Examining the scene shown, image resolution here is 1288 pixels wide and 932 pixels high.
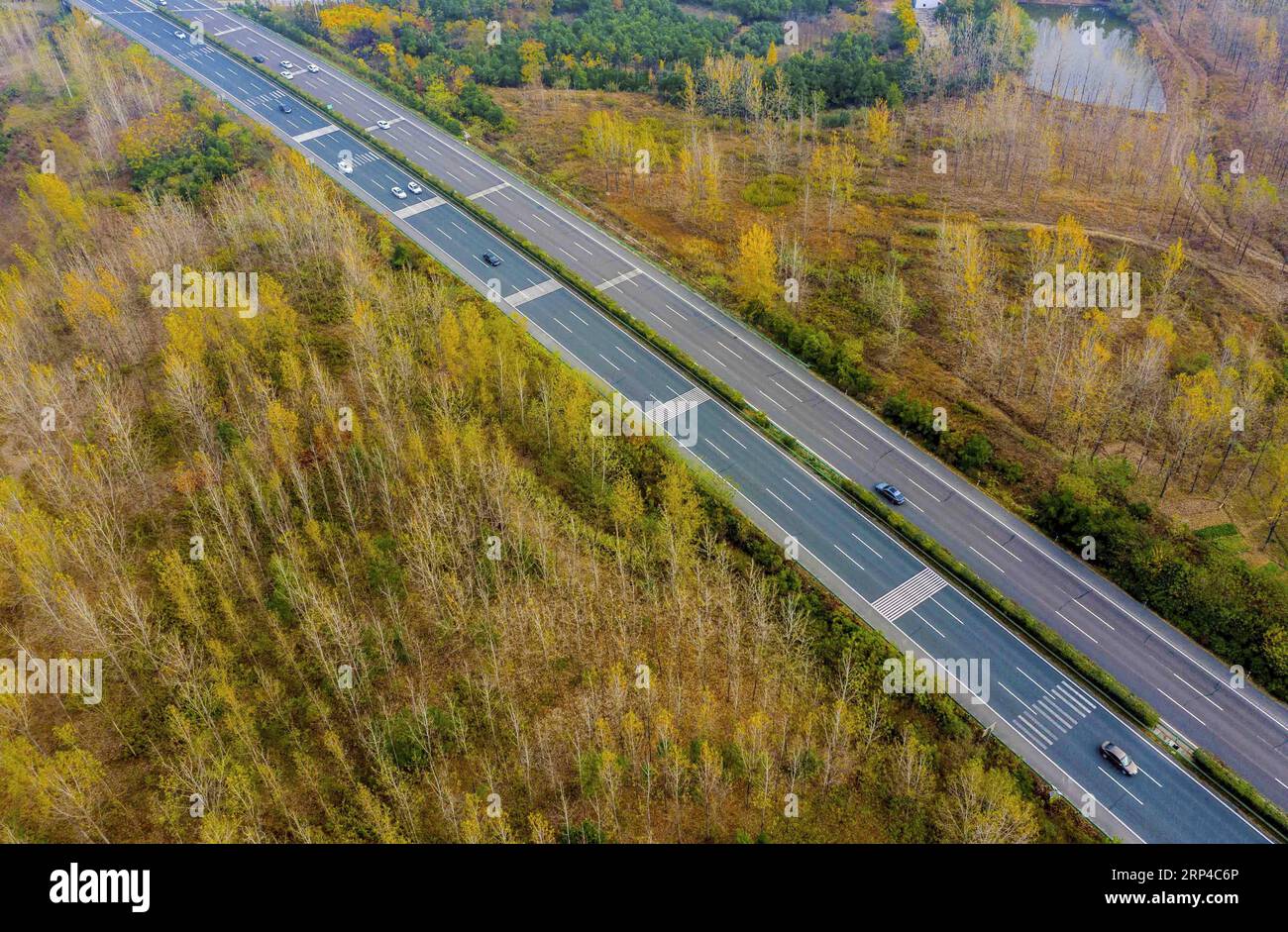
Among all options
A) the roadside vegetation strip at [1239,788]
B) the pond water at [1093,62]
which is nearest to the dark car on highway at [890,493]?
the roadside vegetation strip at [1239,788]

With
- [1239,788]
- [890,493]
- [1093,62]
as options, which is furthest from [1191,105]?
[1239,788]

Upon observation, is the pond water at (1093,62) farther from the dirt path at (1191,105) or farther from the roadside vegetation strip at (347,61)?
the roadside vegetation strip at (347,61)

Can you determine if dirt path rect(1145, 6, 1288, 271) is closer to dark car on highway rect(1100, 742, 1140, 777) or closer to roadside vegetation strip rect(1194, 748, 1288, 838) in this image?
roadside vegetation strip rect(1194, 748, 1288, 838)

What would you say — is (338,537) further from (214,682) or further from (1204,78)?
(1204,78)

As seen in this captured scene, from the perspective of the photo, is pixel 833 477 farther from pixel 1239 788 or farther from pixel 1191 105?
pixel 1191 105

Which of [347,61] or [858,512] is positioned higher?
[347,61]

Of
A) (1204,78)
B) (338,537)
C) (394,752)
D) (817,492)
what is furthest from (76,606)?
(1204,78)
